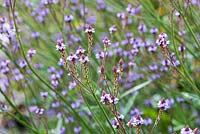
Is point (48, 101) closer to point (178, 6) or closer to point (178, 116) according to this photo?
point (178, 116)

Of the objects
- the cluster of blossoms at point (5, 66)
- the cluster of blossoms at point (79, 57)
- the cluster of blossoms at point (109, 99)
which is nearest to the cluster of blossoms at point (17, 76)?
the cluster of blossoms at point (5, 66)

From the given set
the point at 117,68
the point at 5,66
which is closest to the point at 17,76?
the point at 5,66

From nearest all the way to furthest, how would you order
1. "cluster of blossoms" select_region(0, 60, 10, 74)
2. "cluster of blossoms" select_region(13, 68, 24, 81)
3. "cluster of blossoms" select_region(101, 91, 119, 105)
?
"cluster of blossoms" select_region(101, 91, 119, 105) < "cluster of blossoms" select_region(0, 60, 10, 74) < "cluster of blossoms" select_region(13, 68, 24, 81)

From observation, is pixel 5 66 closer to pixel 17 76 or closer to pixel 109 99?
pixel 17 76

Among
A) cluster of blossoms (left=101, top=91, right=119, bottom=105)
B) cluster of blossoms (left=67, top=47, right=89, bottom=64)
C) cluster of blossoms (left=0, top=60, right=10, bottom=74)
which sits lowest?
cluster of blossoms (left=101, top=91, right=119, bottom=105)

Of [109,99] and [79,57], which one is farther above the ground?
[79,57]

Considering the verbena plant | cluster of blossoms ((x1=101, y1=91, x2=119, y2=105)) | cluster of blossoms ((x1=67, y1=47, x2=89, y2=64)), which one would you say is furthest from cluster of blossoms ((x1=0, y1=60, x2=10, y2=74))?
cluster of blossoms ((x1=101, y1=91, x2=119, y2=105))

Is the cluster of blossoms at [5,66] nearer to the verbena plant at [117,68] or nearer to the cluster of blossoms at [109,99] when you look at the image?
the verbena plant at [117,68]

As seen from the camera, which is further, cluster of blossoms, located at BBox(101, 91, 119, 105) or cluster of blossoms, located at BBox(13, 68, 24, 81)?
cluster of blossoms, located at BBox(13, 68, 24, 81)

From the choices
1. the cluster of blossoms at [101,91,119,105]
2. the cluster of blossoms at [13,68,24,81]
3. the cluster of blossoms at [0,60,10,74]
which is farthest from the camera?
the cluster of blossoms at [13,68,24,81]

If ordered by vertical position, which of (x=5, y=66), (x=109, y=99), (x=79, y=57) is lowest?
(x=109, y=99)

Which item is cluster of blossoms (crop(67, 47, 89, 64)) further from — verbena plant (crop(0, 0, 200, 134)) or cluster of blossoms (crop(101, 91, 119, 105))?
verbena plant (crop(0, 0, 200, 134))
